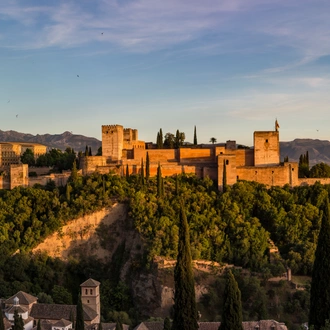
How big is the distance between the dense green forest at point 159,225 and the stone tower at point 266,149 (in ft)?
7.46

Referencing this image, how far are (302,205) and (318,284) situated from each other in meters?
21.6

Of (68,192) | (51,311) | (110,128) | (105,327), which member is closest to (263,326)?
(105,327)

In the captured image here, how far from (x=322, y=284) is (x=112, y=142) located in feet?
94.2

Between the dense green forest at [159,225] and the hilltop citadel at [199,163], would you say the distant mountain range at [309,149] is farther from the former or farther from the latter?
the dense green forest at [159,225]

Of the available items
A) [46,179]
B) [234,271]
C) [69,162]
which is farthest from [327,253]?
[69,162]

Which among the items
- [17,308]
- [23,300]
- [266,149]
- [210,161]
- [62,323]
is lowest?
[62,323]

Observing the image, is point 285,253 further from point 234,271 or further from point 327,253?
point 327,253

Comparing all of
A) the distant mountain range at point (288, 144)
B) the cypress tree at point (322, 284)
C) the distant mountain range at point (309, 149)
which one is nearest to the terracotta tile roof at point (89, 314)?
the cypress tree at point (322, 284)

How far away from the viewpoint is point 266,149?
41.4m

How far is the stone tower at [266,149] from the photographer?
41281mm

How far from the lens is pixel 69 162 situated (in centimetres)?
4641

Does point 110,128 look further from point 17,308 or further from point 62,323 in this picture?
point 62,323

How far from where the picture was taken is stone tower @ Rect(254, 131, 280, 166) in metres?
41.3

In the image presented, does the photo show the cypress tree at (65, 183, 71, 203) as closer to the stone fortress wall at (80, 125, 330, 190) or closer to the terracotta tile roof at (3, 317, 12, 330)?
the stone fortress wall at (80, 125, 330, 190)
